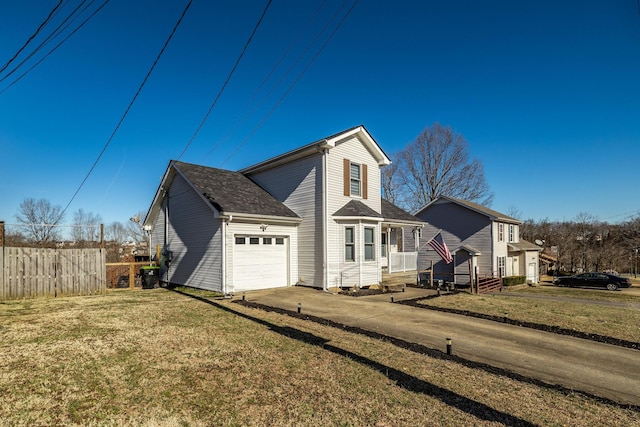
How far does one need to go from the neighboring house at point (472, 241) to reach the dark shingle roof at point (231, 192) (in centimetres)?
1347

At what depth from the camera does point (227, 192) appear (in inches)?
589

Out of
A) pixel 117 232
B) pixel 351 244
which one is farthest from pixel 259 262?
pixel 117 232

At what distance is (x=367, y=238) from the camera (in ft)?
50.2

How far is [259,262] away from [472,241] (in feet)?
60.0

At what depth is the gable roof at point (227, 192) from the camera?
13.5m

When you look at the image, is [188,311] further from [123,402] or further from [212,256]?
[123,402]

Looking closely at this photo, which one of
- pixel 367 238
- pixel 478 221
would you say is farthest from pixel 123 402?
pixel 478 221

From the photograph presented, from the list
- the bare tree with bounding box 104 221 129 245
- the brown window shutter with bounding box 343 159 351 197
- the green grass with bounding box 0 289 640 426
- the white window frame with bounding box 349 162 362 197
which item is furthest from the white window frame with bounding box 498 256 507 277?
the bare tree with bounding box 104 221 129 245

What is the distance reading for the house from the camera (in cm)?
1360

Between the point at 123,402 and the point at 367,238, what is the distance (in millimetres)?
12277

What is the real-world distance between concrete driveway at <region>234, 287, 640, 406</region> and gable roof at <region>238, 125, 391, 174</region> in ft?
22.7

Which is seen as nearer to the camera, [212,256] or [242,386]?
[242,386]

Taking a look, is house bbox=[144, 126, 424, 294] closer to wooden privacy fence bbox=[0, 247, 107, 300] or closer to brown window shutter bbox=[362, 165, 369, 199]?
brown window shutter bbox=[362, 165, 369, 199]

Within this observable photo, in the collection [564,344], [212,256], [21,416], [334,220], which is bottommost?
[564,344]
